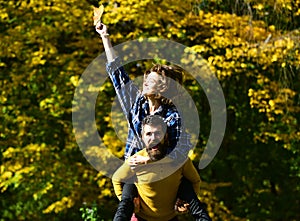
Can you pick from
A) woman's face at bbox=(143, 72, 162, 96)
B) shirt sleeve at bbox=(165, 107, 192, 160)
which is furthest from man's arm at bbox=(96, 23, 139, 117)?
shirt sleeve at bbox=(165, 107, 192, 160)

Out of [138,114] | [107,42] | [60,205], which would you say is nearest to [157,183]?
[138,114]

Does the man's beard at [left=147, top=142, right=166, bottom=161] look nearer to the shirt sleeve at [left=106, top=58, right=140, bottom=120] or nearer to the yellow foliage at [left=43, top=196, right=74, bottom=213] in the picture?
the shirt sleeve at [left=106, top=58, right=140, bottom=120]

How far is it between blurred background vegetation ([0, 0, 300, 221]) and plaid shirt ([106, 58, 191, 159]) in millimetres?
4005

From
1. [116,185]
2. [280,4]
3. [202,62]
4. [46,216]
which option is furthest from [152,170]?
[46,216]

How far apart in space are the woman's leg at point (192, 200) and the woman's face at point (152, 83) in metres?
0.54

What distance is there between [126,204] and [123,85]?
68 cm

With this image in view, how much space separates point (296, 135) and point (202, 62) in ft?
6.35

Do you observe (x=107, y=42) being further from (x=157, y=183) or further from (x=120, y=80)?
(x=157, y=183)

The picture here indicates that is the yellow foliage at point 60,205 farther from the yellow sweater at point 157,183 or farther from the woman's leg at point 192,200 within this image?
the woman's leg at point 192,200

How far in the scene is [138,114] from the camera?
353cm

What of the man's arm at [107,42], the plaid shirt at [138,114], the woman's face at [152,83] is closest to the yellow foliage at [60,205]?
the plaid shirt at [138,114]

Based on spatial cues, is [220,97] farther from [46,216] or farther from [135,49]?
[46,216]

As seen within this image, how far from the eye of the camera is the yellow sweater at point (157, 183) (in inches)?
134

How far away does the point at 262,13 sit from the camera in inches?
299
